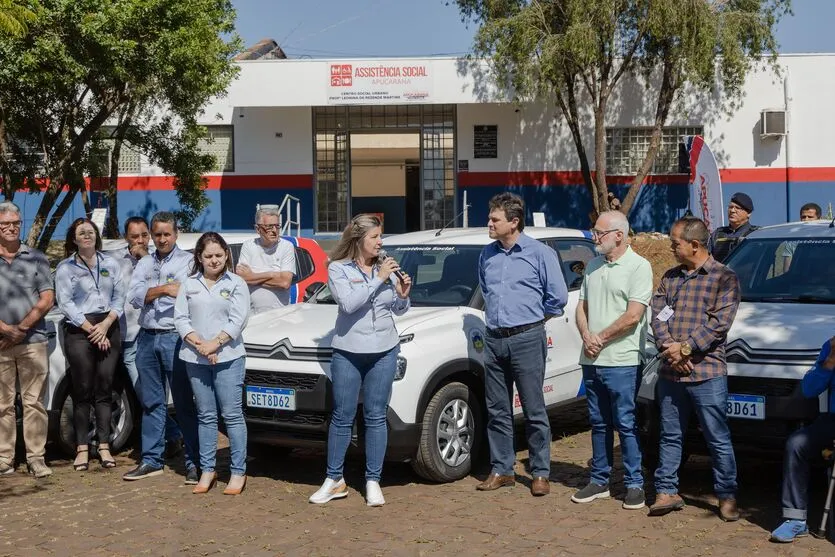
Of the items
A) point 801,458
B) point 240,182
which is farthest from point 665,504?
point 240,182

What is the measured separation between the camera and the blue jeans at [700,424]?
6141 millimetres

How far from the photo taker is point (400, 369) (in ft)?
22.7

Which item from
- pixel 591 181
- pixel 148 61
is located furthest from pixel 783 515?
pixel 591 181

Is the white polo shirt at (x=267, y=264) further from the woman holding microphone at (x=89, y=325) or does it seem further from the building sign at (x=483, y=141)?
the building sign at (x=483, y=141)

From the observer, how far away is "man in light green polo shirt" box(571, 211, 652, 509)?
6.54m

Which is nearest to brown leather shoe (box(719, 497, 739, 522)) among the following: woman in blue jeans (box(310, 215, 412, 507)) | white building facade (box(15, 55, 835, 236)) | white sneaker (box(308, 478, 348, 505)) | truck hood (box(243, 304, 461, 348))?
woman in blue jeans (box(310, 215, 412, 507))

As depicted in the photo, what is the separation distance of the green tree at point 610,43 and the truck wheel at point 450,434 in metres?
14.8

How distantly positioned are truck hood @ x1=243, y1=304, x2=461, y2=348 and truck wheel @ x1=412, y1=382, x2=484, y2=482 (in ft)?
1.78

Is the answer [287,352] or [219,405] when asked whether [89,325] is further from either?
[287,352]

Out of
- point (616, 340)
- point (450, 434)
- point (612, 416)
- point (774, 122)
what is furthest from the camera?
point (774, 122)

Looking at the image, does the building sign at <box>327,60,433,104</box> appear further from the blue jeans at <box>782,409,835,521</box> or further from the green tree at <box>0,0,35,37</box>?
the blue jeans at <box>782,409,835,521</box>

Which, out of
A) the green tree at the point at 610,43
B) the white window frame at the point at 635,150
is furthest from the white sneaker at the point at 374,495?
the white window frame at the point at 635,150

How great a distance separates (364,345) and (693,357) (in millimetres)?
2049

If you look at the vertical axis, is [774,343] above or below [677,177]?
→ below
